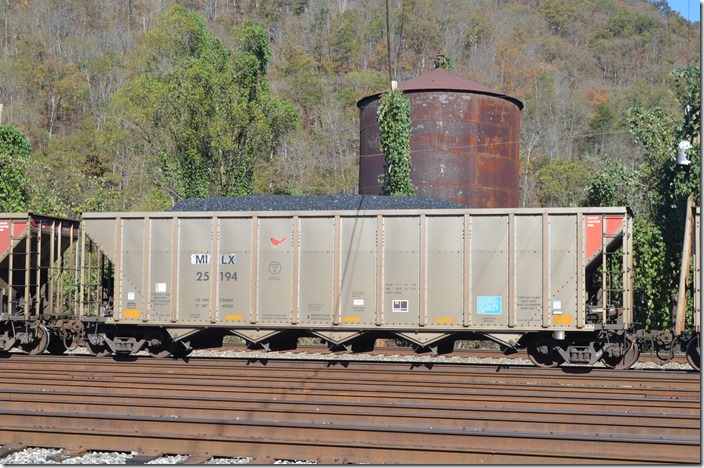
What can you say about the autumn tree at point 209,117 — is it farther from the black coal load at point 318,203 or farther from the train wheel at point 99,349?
the train wheel at point 99,349

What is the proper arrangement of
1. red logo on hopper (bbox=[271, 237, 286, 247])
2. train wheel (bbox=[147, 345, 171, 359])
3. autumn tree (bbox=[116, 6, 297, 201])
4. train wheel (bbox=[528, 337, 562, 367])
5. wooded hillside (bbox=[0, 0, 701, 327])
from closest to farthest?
train wheel (bbox=[528, 337, 562, 367])
red logo on hopper (bbox=[271, 237, 286, 247])
train wheel (bbox=[147, 345, 171, 359])
wooded hillside (bbox=[0, 0, 701, 327])
autumn tree (bbox=[116, 6, 297, 201])

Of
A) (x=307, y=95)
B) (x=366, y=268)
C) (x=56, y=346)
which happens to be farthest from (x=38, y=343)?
(x=307, y=95)

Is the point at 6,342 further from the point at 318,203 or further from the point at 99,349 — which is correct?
the point at 318,203

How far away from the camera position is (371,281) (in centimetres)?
1728

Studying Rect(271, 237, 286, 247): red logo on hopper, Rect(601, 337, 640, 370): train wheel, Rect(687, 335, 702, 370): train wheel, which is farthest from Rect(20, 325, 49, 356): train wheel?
Rect(687, 335, 702, 370): train wheel

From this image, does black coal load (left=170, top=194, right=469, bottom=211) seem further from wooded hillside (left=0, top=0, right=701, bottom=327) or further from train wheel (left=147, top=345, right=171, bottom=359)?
train wheel (left=147, top=345, right=171, bottom=359)

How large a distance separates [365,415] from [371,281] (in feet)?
22.7

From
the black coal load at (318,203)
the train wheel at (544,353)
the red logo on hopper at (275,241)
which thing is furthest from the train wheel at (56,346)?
the train wheel at (544,353)

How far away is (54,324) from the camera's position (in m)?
19.9

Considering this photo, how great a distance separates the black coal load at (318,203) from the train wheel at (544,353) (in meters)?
3.39

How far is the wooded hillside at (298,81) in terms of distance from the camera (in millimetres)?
42312

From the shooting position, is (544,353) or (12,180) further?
(12,180)

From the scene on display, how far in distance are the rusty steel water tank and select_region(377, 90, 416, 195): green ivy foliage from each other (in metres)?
0.47

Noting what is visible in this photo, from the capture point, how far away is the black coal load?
59.6 ft
